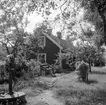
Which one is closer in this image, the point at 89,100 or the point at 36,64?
the point at 89,100

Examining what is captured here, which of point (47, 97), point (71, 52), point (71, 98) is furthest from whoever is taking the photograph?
point (71, 52)

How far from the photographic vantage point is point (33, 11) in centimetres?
771

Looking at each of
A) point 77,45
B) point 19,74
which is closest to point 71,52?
point 77,45

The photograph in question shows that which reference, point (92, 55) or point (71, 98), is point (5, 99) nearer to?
point (71, 98)

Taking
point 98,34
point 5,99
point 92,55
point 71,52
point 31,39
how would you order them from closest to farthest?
point 5,99 → point 98,34 → point 31,39 → point 92,55 → point 71,52

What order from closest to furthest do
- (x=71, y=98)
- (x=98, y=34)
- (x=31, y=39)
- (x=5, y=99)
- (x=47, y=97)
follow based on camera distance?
(x=5, y=99), (x=71, y=98), (x=47, y=97), (x=98, y=34), (x=31, y=39)

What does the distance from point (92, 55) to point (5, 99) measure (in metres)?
16.9

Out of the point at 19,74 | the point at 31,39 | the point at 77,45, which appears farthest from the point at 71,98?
the point at 77,45

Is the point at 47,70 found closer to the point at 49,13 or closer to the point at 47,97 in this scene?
the point at 47,97

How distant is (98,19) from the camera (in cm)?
966

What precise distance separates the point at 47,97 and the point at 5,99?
2.62 m

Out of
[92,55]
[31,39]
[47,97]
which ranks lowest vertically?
[47,97]

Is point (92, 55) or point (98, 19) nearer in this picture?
point (98, 19)

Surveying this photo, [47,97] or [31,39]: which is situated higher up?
[31,39]
